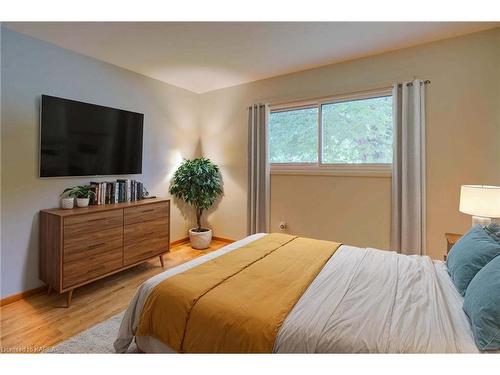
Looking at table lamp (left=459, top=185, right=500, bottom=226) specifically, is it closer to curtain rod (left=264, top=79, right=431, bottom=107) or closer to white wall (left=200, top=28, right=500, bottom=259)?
white wall (left=200, top=28, right=500, bottom=259)

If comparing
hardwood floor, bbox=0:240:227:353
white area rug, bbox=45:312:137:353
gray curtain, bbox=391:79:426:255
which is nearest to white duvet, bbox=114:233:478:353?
white area rug, bbox=45:312:137:353

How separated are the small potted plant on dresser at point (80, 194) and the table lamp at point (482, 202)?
139 inches

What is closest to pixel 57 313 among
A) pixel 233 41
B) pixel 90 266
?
pixel 90 266

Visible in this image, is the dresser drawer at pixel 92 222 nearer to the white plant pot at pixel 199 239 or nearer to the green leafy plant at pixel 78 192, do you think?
the green leafy plant at pixel 78 192

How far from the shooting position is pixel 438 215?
2.66 meters

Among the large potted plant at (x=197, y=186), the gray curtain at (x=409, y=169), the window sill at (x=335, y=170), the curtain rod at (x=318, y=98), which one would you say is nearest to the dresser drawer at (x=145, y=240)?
the large potted plant at (x=197, y=186)

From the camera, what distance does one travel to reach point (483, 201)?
77.7 inches

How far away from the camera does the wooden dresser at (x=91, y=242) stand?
2.30m

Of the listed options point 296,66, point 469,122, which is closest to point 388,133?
point 469,122

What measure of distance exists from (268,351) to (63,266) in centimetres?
211

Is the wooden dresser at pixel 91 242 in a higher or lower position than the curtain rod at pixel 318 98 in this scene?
lower

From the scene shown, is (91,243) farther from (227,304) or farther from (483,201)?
(483,201)

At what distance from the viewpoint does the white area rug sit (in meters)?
1.72
